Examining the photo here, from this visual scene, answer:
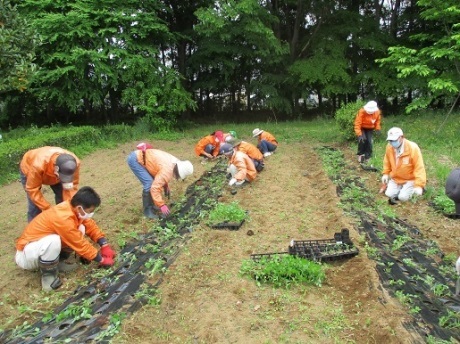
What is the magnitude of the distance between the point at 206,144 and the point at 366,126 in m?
3.63

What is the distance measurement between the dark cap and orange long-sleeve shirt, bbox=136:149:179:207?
1.07 m

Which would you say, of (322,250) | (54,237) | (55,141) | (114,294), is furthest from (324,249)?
(55,141)

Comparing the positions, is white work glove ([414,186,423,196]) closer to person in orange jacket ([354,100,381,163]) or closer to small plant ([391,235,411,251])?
small plant ([391,235,411,251])

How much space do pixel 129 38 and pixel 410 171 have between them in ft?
32.8

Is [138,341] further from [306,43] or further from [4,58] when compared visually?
[306,43]

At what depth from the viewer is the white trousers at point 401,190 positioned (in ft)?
20.4

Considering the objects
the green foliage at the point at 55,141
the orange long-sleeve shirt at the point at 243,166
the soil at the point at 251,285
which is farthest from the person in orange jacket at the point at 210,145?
the green foliage at the point at 55,141

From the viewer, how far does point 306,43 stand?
17.2m

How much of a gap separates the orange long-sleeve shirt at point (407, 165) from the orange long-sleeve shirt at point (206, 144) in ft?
14.0

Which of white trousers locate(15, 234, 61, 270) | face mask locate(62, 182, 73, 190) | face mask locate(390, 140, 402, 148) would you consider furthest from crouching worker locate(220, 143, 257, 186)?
white trousers locate(15, 234, 61, 270)

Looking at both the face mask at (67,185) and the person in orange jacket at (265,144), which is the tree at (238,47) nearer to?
the person in orange jacket at (265,144)

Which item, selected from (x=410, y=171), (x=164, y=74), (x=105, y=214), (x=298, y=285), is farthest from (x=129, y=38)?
(x=298, y=285)

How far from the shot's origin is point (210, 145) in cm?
976

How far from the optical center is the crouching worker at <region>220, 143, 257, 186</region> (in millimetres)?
7105
